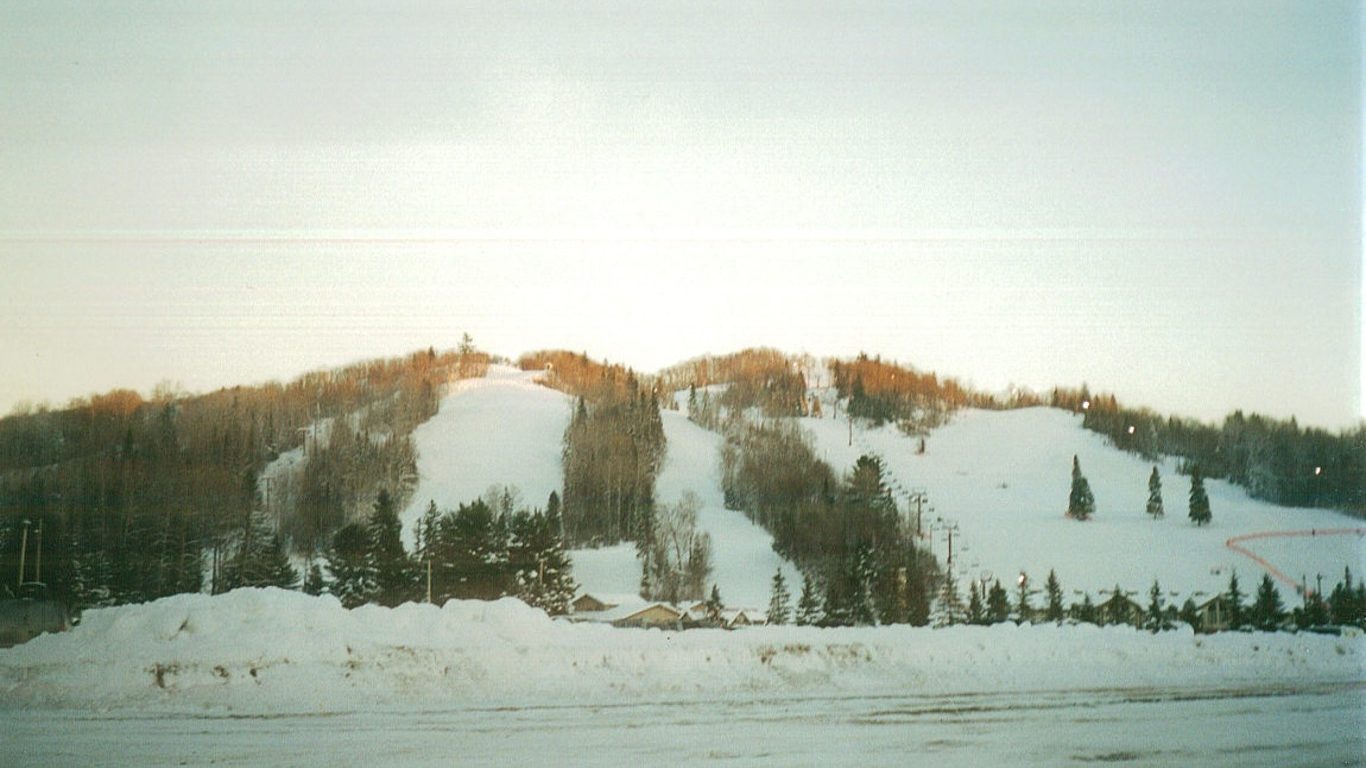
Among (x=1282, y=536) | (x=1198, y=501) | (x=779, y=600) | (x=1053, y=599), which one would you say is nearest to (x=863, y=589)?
(x=779, y=600)

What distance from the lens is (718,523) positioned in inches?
524

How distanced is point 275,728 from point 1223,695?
26.7 feet

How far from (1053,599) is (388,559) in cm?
873

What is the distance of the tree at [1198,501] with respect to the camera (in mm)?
13852

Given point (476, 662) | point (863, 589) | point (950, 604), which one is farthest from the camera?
point (950, 604)

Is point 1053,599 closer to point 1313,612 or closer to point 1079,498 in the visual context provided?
point 1079,498

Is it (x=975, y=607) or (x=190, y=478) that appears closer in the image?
(x=190, y=478)

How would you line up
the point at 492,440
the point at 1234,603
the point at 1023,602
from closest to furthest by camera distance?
1. the point at 1234,603
2. the point at 1023,602
3. the point at 492,440

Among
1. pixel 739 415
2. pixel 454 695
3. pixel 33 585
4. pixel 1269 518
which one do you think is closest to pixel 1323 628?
pixel 1269 518

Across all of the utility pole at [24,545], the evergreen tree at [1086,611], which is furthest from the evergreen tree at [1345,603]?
the utility pole at [24,545]

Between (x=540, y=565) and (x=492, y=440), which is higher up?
(x=492, y=440)

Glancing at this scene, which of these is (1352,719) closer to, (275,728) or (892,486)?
(892,486)

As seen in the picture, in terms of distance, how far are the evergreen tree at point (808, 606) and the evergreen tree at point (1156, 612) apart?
419 centimetres

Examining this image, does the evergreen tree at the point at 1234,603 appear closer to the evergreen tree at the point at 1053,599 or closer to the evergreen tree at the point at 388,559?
the evergreen tree at the point at 1053,599
